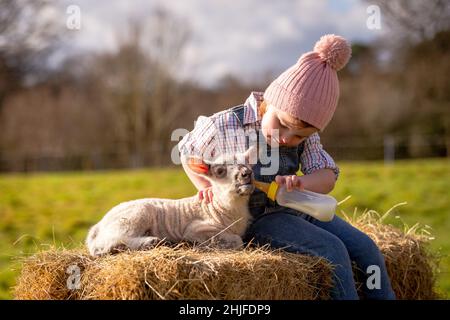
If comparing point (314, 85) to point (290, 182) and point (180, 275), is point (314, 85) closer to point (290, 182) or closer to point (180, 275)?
point (290, 182)

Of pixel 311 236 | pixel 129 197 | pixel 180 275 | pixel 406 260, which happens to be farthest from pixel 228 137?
pixel 129 197

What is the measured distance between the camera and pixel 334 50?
3193 millimetres

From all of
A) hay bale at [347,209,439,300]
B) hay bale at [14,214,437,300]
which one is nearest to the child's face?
hay bale at [14,214,437,300]

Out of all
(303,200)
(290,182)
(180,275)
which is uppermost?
(290,182)

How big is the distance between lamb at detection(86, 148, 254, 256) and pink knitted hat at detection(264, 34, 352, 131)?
1.10 feet

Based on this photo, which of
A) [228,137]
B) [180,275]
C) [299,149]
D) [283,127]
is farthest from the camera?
[299,149]

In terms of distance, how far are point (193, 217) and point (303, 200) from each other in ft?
1.96

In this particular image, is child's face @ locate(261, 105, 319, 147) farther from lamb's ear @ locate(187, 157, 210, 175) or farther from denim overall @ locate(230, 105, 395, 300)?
lamb's ear @ locate(187, 157, 210, 175)

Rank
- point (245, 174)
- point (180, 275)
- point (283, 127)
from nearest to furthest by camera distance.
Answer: point (180, 275) < point (245, 174) < point (283, 127)

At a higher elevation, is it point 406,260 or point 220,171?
point 220,171

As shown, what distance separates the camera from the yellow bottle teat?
3.02 metres

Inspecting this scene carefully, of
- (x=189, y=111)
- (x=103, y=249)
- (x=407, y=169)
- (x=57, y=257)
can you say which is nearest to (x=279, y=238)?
(x=103, y=249)

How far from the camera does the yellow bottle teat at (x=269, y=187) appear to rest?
3.02m

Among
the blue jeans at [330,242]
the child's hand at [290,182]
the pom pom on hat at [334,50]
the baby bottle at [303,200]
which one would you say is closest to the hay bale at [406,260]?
the blue jeans at [330,242]
